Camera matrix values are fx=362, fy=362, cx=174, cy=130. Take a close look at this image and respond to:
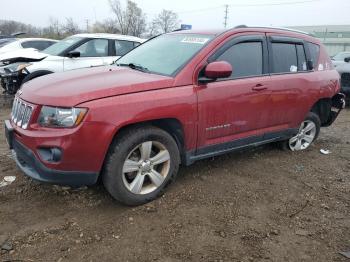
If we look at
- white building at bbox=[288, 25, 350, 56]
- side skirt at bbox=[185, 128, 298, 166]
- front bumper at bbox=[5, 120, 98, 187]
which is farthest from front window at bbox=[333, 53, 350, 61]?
white building at bbox=[288, 25, 350, 56]

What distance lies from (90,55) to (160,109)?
5.78 meters

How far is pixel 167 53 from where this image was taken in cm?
432

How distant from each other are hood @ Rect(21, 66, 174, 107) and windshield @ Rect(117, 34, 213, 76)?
250mm

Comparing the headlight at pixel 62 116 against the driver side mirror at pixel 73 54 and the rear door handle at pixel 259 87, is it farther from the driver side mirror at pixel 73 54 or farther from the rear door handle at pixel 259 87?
the driver side mirror at pixel 73 54

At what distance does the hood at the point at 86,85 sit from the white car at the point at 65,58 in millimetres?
4079

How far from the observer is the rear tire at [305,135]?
5637mm

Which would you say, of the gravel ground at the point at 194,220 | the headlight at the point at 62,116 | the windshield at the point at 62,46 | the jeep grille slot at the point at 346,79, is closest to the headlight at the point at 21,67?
the windshield at the point at 62,46

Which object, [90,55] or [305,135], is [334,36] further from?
[305,135]

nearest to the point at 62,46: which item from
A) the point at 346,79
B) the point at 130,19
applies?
the point at 346,79

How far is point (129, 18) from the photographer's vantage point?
1528 inches

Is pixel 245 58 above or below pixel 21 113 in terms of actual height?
above

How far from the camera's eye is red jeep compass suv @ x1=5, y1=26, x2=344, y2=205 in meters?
3.20

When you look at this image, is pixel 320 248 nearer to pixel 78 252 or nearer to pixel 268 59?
pixel 78 252

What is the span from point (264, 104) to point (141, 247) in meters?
2.47
